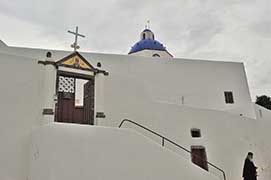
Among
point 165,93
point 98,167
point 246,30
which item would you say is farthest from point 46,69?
point 246,30

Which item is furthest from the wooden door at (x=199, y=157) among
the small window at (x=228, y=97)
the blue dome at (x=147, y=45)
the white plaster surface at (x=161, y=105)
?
the blue dome at (x=147, y=45)

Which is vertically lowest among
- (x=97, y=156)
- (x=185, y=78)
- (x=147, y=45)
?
(x=97, y=156)

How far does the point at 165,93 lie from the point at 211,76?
9.62 ft

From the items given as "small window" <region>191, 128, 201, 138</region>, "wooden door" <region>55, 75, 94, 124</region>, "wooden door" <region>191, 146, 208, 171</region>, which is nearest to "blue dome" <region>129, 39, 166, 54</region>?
"small window" <region>191, 128, 201, 138</region>

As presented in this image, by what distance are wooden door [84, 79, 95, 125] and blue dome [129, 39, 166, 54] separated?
10.8m

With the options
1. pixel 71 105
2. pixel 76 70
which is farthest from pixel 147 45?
pixel 71 105

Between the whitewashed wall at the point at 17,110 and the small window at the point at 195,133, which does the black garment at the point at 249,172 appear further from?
the whitewashed wall at the point at 17,110

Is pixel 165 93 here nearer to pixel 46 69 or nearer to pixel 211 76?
pixel 211 76

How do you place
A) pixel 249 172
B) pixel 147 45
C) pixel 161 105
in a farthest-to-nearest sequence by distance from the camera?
pixel 147 45 → pixel 161 105 → pixel 249 172

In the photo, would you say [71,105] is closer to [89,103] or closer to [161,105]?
[89,103]

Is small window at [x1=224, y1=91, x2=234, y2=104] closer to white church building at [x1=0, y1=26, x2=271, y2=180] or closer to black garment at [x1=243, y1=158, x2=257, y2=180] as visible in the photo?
white church building at [x1=0, y1=26, x2=271, y2=180]

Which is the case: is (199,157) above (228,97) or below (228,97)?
below

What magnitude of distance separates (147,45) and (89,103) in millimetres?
11398

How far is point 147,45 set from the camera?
1886 centimetres
